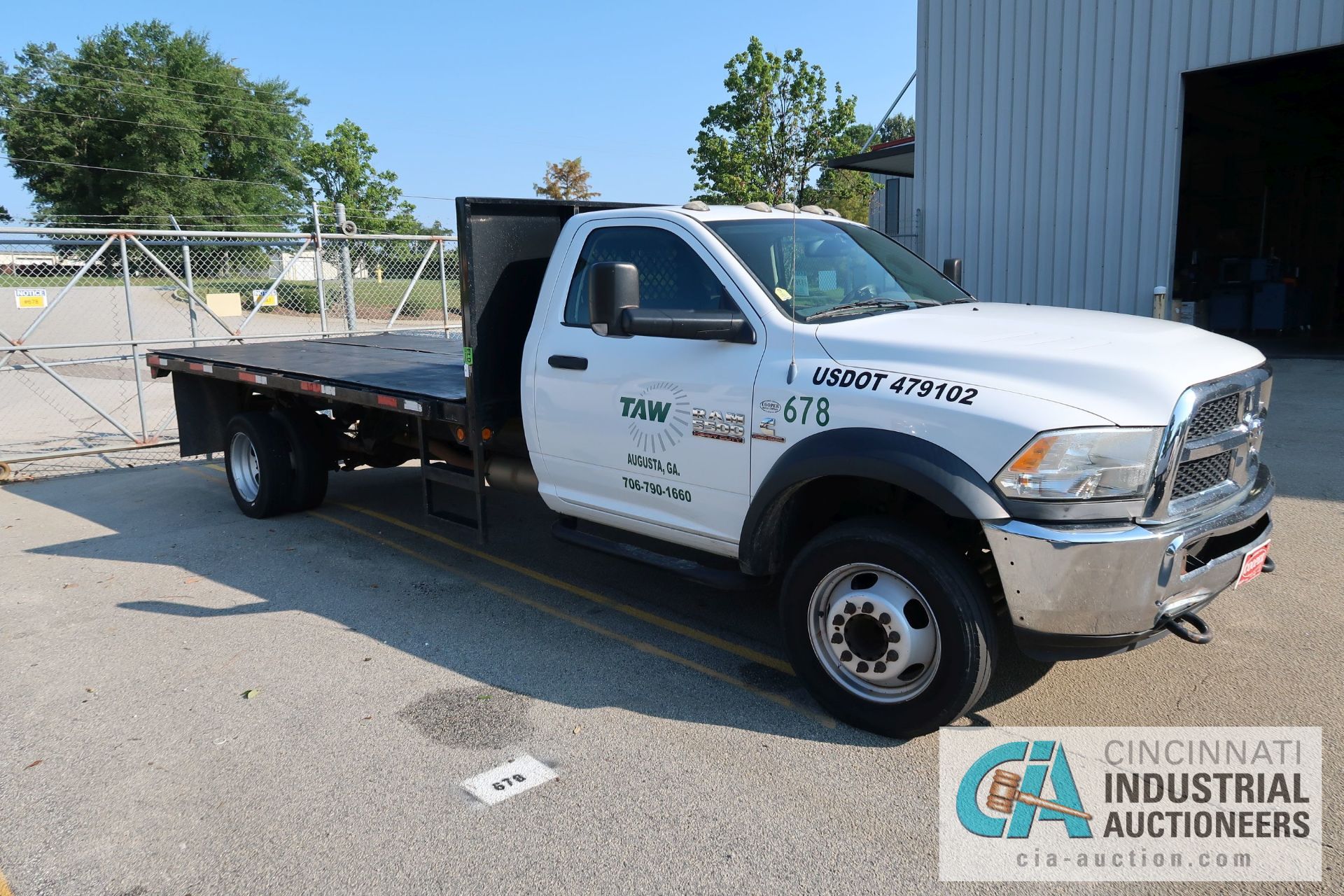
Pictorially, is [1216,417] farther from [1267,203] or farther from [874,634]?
[1267,203]

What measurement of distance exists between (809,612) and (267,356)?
5.91m

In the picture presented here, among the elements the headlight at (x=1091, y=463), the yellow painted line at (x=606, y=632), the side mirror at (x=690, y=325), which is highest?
the side mirror at (x=690, y=325)

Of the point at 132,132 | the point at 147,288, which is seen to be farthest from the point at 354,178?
the point at 147,288

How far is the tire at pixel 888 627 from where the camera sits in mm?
3758

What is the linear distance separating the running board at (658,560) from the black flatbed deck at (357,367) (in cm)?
108

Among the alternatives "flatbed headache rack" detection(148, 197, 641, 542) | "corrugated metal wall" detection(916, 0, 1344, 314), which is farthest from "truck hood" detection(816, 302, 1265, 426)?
"corrugated metal wall" detection(916, 0, 1344, 314)

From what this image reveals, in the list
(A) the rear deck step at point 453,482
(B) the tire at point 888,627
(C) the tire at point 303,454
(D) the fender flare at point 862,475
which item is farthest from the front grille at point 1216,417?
(C) the tire at point 303,454

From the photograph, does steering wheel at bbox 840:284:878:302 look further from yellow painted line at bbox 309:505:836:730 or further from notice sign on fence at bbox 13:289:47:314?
notice sign on fence at bbox 13:289:47:314

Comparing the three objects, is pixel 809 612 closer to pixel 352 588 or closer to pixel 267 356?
pixel 352 588

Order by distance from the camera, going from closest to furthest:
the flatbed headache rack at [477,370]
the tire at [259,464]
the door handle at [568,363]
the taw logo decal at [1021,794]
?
the taw logo decal at [1021,794], the door handle at [568,363], the flatbed headache rack at [477,370], the tire at [259,464]

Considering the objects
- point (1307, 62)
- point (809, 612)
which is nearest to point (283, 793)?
point (809, 612)

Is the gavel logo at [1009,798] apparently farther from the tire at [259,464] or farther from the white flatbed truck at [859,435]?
the tire at [259,464]

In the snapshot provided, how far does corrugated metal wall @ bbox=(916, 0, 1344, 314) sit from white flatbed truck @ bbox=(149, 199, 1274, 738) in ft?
32.0

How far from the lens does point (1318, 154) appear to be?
871 inches
